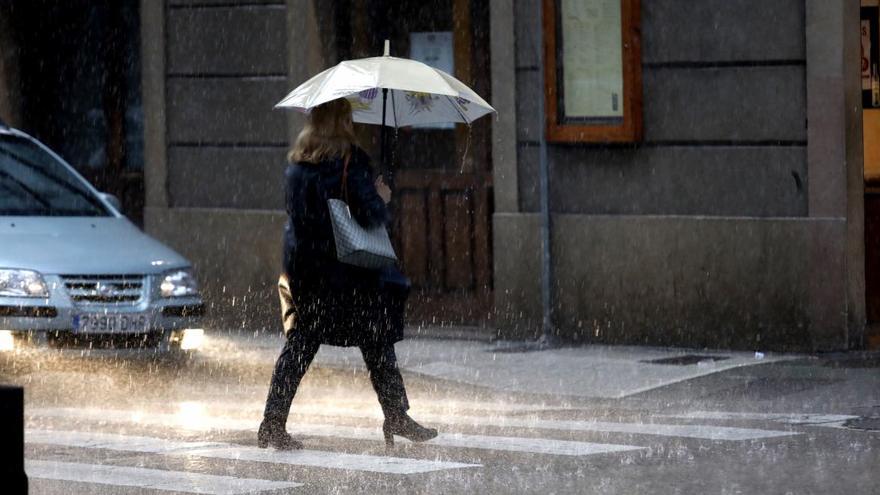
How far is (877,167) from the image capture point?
1424 cm

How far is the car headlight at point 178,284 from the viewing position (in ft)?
41.0

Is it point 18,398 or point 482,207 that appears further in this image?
point 482,207

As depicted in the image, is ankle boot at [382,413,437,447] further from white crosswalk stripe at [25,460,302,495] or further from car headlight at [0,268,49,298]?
car headlight at [0,268,49,298]

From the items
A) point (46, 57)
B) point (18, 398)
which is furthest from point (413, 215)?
point (18, 398)

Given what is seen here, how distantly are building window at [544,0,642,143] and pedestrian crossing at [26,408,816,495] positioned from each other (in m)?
3.87

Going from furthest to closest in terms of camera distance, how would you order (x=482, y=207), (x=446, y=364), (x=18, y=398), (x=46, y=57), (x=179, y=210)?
1. (x=46, y=57)
2. (x=179, y=210)
3. (x=482, y=207)
4. (x=446, y=364)
5. (x=18, y=398)

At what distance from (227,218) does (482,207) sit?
2211 millimetres

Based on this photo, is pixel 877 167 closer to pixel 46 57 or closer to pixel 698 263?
pixel 698 263

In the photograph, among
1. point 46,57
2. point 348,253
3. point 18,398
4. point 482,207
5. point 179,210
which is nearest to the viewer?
point 18,398

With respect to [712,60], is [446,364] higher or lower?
lower

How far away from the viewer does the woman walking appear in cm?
923

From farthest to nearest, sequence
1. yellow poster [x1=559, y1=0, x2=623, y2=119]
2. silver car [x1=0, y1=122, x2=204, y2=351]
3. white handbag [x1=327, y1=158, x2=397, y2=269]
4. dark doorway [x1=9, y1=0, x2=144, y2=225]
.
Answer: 1. dark doorway [x1=9, y1=0, x2=144, y2=225]
2. yellow poster [x1=559, y1=0, x2=623, y2=119]
3. silver car [x1=0, y1=122, x2=204, y2=351]
4. white handbag [x1=327, y1=158, x2=397, y2=269]

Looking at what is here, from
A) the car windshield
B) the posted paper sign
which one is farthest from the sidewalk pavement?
the posted paper sign

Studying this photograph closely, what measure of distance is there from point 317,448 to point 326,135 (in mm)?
1459
